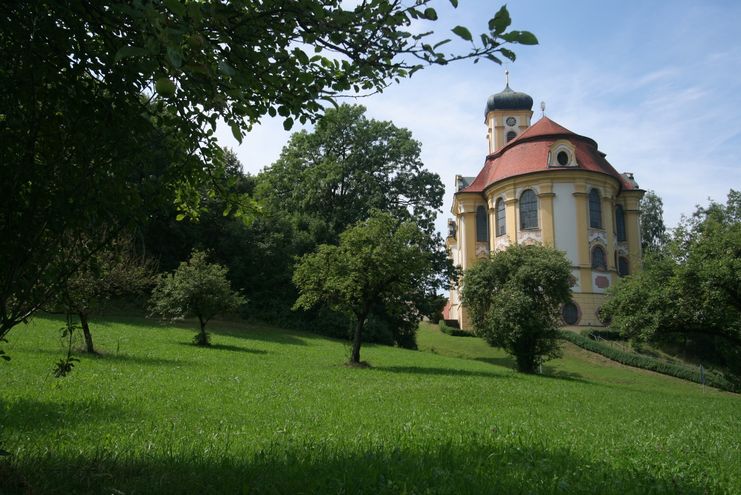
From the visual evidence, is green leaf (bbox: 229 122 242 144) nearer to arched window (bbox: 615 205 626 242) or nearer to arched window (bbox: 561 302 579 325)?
arched window (bbox: 561 302 579 325)

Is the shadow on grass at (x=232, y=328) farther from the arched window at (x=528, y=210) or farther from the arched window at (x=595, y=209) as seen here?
the arched window at (x=595, y=209)

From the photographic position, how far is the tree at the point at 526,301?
2628 centimetres

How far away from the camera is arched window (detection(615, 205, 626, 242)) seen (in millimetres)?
53569

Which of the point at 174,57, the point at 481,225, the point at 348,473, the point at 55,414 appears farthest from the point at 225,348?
the point at 481,225

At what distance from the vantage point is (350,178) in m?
43.4

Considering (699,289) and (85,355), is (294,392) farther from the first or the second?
(699,289)

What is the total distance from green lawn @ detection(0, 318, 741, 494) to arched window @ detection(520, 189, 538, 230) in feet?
112

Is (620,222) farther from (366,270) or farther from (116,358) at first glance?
(116,358)

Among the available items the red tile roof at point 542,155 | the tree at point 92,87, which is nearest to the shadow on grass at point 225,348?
the tree at point 92,87

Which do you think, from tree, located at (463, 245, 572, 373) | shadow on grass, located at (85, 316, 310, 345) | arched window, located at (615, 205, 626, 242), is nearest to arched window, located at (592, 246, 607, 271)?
arched window, located at (615, 205, 626, 242)

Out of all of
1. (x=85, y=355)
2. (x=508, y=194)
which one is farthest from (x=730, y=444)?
(x=508, y=194)

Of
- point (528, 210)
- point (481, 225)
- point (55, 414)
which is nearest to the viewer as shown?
point (55, 414)

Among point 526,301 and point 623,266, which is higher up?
point 623,266

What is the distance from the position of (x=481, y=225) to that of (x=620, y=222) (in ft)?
40.9
